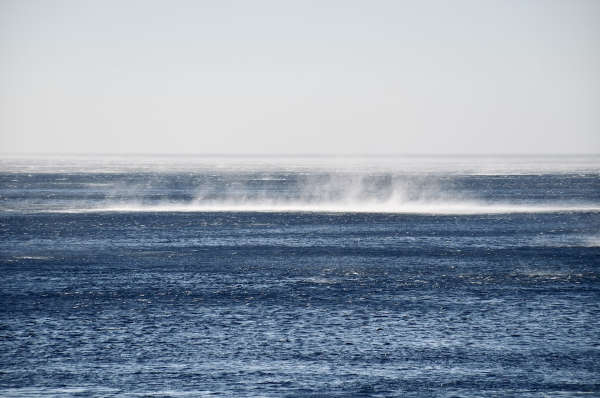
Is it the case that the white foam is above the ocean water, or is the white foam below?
below

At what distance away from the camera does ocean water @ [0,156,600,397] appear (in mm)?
29797

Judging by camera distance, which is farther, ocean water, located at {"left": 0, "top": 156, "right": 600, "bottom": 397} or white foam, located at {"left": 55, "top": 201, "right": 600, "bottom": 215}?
white foam, located at {"left": 55, "top": 201, "right": 600, "bottom": 215}

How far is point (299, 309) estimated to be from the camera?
139ft

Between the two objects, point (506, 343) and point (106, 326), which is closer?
point (506, 343)

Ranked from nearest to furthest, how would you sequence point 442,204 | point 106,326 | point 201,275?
point 106,326, point 201,275, point 442,204

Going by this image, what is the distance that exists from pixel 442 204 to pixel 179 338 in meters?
91.6

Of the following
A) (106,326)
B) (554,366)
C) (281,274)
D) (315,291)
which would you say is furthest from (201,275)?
(554,366)

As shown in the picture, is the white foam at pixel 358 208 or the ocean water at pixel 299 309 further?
the white foam at pixel 358 208

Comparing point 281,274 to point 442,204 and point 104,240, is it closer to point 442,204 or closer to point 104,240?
point 104,240

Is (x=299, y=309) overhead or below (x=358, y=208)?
overhead

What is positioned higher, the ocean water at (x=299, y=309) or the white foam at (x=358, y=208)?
the ocean water at (x=299, y=309)

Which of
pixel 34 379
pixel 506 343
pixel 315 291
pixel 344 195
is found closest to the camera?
pixel 34 379

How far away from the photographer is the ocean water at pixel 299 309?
29797mm

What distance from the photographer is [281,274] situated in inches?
2158
